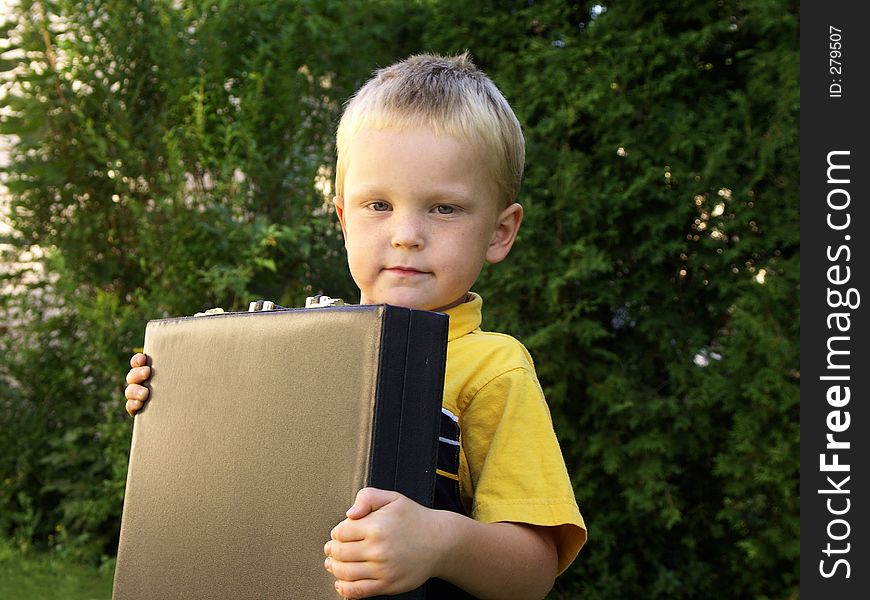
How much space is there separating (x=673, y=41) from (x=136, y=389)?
2.68 m

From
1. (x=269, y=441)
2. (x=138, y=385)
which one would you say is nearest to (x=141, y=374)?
(x=138, y=385)

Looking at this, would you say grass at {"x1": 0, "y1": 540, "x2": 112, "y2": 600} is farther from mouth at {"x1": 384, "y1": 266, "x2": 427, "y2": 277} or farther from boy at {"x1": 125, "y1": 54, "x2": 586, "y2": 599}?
mouth at {"x1": 384, "y1": 266, "x2": 427, "y2": 277}

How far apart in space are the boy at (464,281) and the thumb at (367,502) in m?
0.19

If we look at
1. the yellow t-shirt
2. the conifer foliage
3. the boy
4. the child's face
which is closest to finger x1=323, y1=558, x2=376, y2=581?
the boy

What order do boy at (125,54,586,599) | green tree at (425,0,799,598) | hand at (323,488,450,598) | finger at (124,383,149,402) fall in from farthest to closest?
green tree at (425,0,799,598), finger at (124,383,149,402), boy at (125,54,586,599), hand at (323,488,450,598)

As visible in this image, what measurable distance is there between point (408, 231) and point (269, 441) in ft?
1.24

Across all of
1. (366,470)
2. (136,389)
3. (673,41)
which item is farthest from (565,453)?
(366,470)

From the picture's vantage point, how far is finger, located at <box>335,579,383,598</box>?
43.9 inches

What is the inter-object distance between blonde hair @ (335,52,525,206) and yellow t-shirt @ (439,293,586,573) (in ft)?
1.01

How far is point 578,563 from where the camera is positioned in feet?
11.8

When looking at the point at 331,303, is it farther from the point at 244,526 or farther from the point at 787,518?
the point at 787,518

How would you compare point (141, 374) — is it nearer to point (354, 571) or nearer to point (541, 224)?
point (354, 571)

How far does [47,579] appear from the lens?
3650mm

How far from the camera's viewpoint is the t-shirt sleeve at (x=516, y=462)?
138 cm
